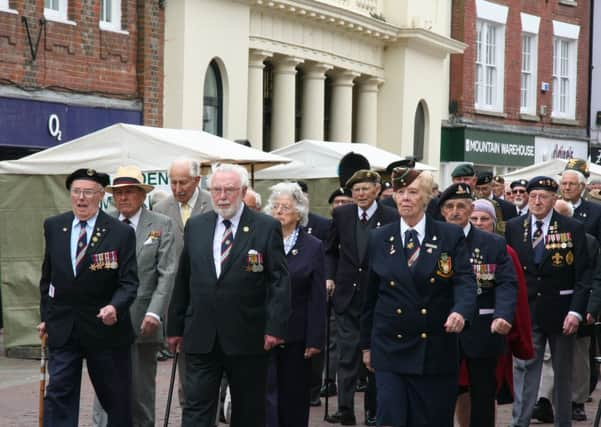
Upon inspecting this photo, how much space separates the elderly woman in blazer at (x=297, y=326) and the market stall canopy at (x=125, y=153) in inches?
183

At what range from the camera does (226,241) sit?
877 centimetres

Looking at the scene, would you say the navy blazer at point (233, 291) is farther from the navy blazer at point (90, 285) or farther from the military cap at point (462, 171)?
the military cap at point (462, 171)

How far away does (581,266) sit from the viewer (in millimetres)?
11062

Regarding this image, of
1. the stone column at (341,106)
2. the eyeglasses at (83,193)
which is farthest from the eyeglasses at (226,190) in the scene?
the stone column at (341,106)

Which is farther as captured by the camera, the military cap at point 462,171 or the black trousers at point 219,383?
the military cap at point 462,171

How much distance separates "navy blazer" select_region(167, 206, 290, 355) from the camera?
8641 millimetres

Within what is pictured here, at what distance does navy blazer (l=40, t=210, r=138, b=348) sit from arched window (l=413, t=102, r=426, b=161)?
22907mm

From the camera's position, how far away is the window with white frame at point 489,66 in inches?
1367

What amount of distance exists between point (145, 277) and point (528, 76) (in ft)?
93.1

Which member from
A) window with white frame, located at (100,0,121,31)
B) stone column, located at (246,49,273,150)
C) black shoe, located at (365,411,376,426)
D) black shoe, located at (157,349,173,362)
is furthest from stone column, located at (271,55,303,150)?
black shoe, located at (365,411,376,426)

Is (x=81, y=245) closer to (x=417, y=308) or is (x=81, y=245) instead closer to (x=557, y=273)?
(x=417, y=308)

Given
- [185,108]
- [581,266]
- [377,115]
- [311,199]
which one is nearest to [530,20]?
[377,115]

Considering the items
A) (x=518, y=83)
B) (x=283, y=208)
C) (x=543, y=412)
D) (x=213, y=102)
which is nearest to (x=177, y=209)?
(x=283, y=208)

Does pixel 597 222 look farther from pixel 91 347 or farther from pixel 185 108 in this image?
pixel 185 108
